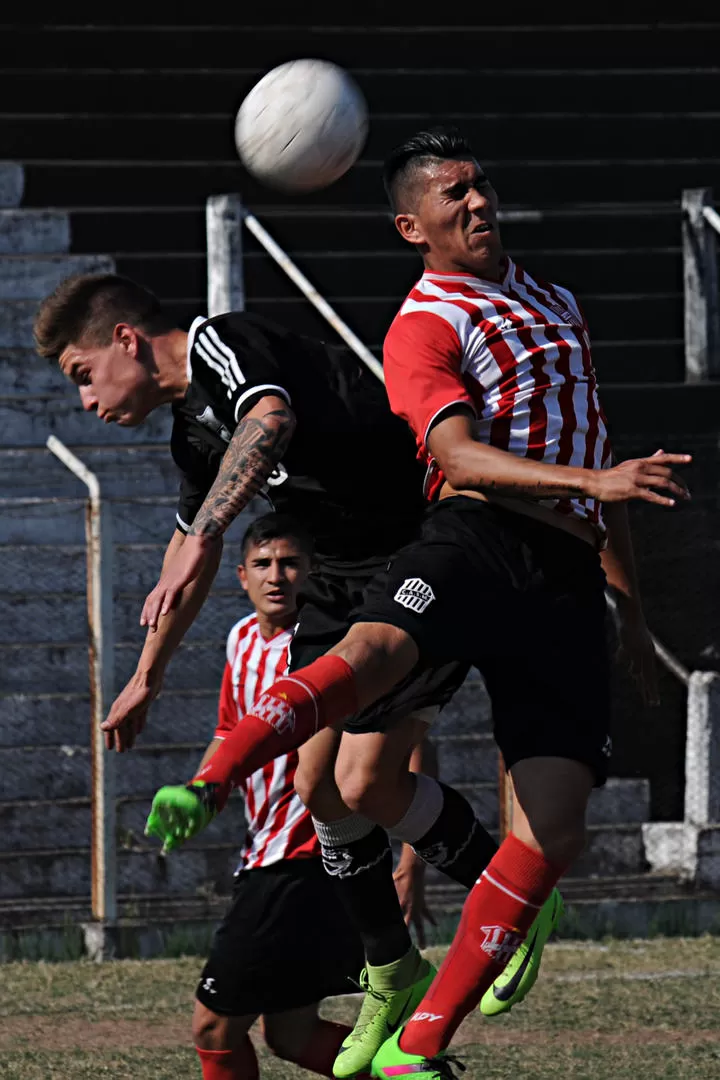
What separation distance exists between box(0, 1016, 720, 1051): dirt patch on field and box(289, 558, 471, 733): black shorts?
90.0 inches

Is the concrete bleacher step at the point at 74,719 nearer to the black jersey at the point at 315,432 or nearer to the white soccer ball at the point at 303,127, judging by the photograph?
the white soccer ball at the point at 303,127

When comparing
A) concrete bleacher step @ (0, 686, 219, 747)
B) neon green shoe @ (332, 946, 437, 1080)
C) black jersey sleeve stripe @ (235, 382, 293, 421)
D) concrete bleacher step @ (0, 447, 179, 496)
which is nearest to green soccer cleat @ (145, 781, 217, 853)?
black jersey sleeve stripe @ (235, 382, 293, 421)

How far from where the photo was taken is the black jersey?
17.6ft

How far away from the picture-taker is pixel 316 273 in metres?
14.5

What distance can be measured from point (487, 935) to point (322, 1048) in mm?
1377

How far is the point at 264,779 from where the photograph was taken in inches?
254

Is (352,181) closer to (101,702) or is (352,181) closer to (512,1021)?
(101,702)

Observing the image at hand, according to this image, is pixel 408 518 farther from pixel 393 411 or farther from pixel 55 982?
pixel 55 982

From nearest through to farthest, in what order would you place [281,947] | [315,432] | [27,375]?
[315,432] → [281,947] → [27,375]

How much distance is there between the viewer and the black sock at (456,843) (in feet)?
18.9

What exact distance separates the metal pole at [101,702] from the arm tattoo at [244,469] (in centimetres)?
455

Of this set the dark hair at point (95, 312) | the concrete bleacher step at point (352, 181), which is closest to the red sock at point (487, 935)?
the dark hair at point (95, 312)

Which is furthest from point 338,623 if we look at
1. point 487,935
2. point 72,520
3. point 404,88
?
point 404,88

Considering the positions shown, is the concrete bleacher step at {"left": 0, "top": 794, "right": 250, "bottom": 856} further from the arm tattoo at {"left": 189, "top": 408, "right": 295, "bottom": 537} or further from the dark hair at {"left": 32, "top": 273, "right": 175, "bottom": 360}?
the arm tattoo at {"left": 189, "top": 408, "right": 295, "bottom": 537}
